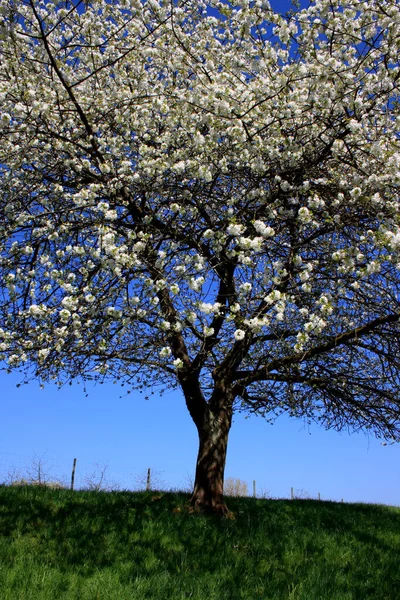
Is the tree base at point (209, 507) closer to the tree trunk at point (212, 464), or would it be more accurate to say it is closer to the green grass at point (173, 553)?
the tree trunk at point (212, 464)

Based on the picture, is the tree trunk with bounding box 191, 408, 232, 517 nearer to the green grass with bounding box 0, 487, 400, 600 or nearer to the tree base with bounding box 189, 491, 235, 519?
the tree base with bounding box 189, 491, 235, 519

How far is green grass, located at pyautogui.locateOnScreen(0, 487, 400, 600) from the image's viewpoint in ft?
19.3

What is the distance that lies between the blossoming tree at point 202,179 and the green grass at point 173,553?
1624mm

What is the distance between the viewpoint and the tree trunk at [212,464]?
9.88m

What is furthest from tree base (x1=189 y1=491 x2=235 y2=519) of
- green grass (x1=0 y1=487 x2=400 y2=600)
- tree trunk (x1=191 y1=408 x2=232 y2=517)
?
green grass (x1=0 y1=487 x2=400 y2=600)

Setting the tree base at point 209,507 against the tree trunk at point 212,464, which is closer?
the tree base at point 209,507

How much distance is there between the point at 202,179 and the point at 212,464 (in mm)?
5333

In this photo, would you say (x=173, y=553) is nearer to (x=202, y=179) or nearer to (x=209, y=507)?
(x=209, y=507)

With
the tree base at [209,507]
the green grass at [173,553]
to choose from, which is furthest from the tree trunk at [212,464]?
the green grass at [173,553]

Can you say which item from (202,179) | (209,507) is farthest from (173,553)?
(202,179)

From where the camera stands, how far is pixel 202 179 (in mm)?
8141

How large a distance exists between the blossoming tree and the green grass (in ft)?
5.33

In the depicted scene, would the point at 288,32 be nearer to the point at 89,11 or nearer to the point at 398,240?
the point at 398,240

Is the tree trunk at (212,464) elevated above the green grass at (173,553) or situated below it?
above
